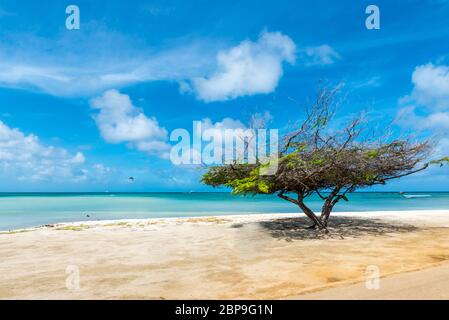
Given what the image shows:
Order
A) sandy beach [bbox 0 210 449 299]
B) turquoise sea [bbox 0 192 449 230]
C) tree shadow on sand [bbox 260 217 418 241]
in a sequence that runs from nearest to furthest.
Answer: sandy beach [bbox 0 210 449 299], tree shadow on sand [bbox 260 217 418 241], turquoise sea [bbox 0 192 449 230]

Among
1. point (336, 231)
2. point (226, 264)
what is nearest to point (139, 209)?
point (336, 231)

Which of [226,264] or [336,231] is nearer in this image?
[226,264]

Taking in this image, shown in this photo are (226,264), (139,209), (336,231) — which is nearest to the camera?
(226,264)

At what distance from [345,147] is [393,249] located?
4.39 m

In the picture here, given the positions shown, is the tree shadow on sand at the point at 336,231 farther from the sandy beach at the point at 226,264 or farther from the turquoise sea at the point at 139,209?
the turquoise sea at the point at 139,209

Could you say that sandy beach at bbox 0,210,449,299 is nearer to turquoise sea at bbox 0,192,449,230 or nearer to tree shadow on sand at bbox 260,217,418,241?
tree shadow on sand at bbox 260,217,418,241

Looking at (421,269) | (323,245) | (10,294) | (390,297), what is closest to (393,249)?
(323,245)

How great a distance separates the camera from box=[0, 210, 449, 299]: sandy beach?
265 inches

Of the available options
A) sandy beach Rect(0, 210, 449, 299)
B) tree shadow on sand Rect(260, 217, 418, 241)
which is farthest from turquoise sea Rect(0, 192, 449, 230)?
tree shadow on sand Rect(260, 217, 418, 241)

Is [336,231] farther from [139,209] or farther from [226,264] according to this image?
[139,209]

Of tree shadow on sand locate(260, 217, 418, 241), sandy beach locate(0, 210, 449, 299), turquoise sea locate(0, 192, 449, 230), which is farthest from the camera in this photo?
turquoise sea locate(0, 192, 449, 230)

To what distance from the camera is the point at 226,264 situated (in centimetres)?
929
